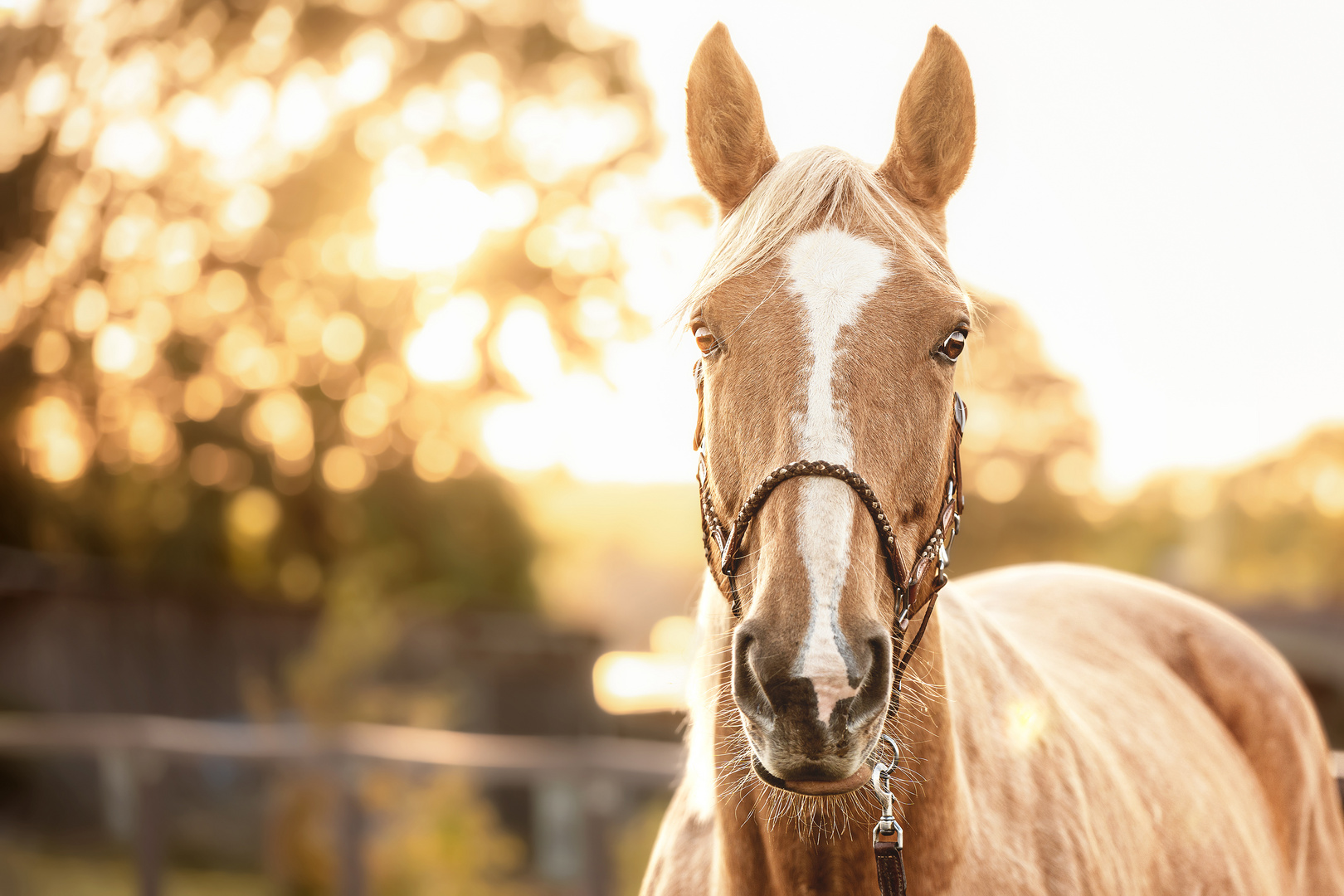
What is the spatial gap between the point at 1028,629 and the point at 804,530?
1827 mm

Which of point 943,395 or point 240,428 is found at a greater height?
point 240,428

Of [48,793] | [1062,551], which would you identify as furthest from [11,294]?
[1062,551]

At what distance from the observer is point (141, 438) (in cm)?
1018

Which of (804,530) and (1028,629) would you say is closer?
(804,530)

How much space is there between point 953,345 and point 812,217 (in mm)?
374

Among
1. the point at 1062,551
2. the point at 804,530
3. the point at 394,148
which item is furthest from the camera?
the point at 1062,551

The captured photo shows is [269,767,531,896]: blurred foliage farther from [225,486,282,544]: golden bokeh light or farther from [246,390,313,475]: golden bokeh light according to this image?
[225,486,282,544]: golden bokeh light

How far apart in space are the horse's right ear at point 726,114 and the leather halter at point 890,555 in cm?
70

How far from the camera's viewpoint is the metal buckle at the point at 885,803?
1.57 meters

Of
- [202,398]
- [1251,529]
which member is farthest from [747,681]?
[1251,529]

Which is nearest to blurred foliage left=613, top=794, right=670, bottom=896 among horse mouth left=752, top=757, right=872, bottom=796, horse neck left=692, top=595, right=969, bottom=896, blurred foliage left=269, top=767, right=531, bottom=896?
blurred foliage left=269, top=767, right=531, bottom=896

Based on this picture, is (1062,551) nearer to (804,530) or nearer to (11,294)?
(804,530)

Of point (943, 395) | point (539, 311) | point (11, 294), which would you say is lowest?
point (943, 395)

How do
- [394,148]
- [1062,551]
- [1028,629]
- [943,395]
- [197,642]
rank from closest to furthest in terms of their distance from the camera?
1. [943,395]
2. [1028,629]
3. [394,148]
4. [197,642]
5. [1062,551]
